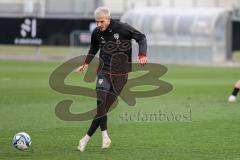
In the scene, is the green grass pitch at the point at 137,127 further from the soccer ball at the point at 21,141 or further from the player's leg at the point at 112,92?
the player's leg at the point at 112,92

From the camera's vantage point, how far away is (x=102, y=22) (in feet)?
38.1

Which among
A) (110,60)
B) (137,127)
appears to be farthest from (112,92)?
(137,127)

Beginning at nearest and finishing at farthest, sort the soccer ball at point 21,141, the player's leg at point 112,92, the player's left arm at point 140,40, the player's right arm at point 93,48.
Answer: the soccer ball at point 21,141 < the player's left arm at point 140,40 < the player's leg at point 112,92 < the player's right arm at point 93,48

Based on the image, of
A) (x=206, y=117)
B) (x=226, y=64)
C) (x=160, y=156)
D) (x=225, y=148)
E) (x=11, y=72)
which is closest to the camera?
(x=160, y=156)

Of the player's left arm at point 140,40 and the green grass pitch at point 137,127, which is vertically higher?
the player's left arm at point 140,40

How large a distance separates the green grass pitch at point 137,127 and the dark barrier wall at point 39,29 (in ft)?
83.3

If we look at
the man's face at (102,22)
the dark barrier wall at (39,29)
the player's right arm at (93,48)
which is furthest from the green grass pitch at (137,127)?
the dark barrier wall at (39,29)

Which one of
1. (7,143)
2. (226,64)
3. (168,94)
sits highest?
(7,143)

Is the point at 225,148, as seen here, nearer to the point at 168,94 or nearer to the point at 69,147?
the point at 69,147

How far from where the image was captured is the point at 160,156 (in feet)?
36.4

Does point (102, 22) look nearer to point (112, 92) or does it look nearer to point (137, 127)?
Answer: point (112, 92)

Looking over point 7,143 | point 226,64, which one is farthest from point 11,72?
point 7,143

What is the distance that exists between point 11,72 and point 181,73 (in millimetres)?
8131

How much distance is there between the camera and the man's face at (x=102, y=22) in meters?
11.6
